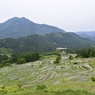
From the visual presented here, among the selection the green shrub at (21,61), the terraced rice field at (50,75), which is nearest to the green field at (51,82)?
the terraced rice field at (50,75)

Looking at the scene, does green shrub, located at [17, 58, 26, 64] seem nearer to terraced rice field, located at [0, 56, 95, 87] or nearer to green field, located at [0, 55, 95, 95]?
terraced rice field, located at [0, 56, 95, 87]

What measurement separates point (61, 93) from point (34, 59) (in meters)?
135

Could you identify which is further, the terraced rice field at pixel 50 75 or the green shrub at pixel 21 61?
the green shrub at pixel 21 61

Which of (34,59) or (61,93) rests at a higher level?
(61,93)

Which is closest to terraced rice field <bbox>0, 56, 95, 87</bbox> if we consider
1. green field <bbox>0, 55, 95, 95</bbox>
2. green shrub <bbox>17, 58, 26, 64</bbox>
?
→ green field <bbox>0, 55, 95, 95</bbox>

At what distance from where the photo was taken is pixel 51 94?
1650 cm

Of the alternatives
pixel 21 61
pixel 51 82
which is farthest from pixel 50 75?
pixel 21 61

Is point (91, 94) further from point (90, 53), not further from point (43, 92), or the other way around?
point (90, 53)

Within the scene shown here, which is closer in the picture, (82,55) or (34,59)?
(82,55)

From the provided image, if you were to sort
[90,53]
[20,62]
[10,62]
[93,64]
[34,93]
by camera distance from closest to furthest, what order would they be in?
[34,93]
[93,64]
[90,53]
[20,62]
[10,62]

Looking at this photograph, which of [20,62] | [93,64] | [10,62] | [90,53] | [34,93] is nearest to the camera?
[34,93]

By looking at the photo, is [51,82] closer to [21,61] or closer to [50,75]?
[50,75]

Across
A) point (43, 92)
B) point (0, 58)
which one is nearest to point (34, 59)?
point (0, 58)

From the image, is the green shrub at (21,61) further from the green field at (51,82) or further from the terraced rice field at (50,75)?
the green field at (51,82)
